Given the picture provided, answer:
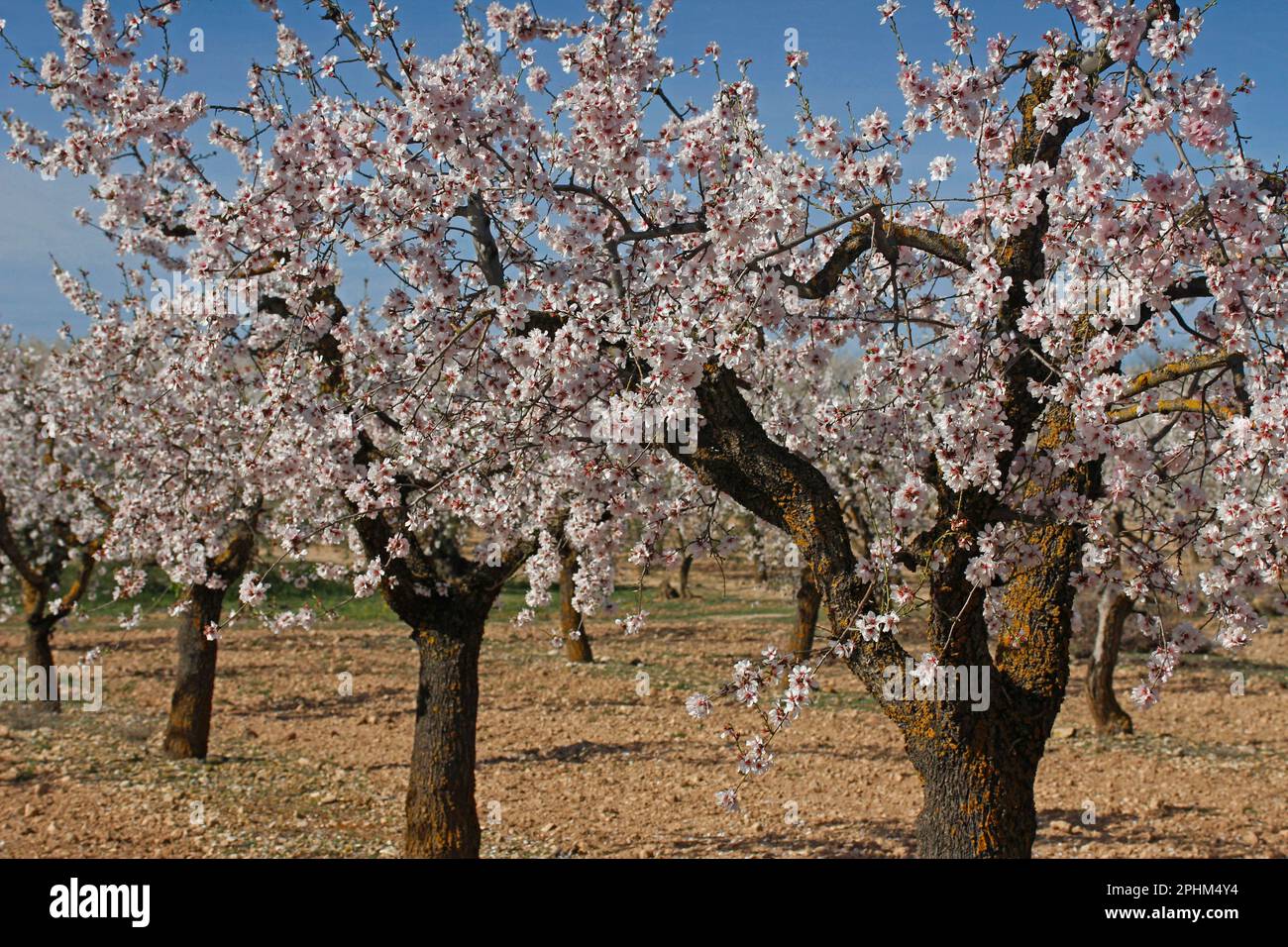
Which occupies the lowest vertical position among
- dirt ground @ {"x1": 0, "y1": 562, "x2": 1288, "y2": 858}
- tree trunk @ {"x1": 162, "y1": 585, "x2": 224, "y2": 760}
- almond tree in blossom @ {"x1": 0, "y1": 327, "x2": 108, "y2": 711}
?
dirt ground @ {"x1": 0, "y1": 562, "x2": 1288, "y2": 858}

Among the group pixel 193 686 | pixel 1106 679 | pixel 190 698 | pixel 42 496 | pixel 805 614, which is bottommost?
pixel 1106 679

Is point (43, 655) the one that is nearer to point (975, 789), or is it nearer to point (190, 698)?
point (190, 698)

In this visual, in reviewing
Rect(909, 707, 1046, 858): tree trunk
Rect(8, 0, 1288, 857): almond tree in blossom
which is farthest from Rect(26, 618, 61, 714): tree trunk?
Rect(909, 707, 1046, 858): tree trunk

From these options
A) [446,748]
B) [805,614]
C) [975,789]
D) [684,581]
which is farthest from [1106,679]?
[684,581]

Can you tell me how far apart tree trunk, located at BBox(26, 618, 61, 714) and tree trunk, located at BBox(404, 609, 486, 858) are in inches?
368

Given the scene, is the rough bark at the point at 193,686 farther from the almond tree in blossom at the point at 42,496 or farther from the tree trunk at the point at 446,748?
the tree trunk at the point at 446,748

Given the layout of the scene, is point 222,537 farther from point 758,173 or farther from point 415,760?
point 758,173

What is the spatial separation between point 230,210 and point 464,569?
383 centimetres

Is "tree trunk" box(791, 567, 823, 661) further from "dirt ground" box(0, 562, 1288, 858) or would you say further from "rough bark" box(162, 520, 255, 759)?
"rough bark" box(162, 520, 255, 759)

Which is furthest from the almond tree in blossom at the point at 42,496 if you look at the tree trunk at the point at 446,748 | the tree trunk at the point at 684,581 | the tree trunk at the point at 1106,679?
the tree trunk at the point at 684,581

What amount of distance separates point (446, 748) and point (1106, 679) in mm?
10180

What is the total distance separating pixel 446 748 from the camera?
8.35 meters

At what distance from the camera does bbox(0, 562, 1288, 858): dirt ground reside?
9.71m

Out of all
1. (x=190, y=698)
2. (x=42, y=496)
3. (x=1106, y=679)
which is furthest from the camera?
(x=42, y=496)
